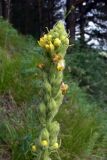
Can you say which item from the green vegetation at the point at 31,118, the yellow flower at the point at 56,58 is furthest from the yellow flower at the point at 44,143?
the green vegetation at the point at 31,118

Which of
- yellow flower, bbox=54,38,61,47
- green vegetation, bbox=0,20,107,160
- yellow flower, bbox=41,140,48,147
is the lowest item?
green vegetation, bbox=0,20,107,160

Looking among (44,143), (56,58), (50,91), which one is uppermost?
(56,58)

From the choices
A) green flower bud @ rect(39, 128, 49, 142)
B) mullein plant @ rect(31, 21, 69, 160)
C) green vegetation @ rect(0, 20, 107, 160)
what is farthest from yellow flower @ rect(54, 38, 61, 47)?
green vegetation @ rect(0, 20, 107, 160)

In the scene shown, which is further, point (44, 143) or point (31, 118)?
point (31, 118)

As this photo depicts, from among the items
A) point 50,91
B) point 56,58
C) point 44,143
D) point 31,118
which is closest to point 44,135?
point 44,143

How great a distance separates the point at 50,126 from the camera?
7.11ft

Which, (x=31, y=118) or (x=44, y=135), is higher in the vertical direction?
(x=44, y=135)

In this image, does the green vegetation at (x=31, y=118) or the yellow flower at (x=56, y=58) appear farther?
the green vegetation at (x=31, y=118)

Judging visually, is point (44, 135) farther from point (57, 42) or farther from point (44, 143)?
point (57, 42)

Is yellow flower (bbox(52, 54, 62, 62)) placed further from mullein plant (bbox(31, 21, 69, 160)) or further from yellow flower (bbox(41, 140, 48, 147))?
yellow flower (bbox(41, 140, 48, 147))

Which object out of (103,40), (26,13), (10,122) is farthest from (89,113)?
(26,13)

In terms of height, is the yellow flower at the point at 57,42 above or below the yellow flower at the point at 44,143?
above

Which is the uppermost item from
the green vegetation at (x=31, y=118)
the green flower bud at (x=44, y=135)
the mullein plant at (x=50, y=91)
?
the mullein plant at (x=50, y=91)

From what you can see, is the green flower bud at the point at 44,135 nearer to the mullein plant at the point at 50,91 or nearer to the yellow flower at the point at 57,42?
the mullein plant at the point at 50,91
